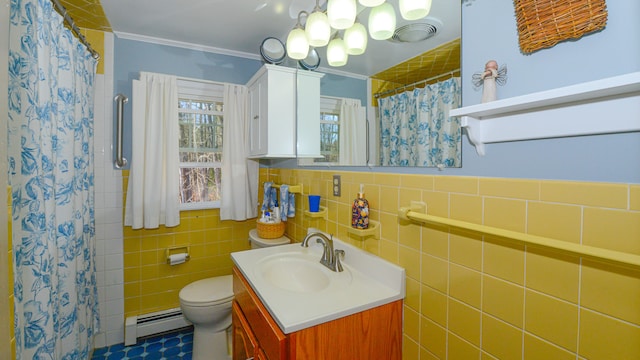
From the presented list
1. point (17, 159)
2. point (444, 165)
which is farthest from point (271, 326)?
point (17, 159)

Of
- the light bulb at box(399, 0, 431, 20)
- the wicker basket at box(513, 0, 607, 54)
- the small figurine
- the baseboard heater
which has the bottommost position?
the baseboard heater

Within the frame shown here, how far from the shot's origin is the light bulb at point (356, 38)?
122cm

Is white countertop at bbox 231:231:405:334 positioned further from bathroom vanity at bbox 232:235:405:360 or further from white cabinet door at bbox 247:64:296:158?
white cabinet door at bbox 247:64:296:158

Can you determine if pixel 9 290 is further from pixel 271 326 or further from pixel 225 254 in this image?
pixel 225 254

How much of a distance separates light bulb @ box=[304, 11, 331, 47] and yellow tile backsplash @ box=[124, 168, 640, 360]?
657 mm

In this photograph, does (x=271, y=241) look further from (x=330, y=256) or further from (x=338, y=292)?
(x=338, y=292)

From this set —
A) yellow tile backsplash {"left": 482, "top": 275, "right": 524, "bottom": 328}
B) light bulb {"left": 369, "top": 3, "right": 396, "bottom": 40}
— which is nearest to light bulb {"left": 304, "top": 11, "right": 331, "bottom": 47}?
light bulb {"left": 369, "top": 3, "right": 396, "bottom": 40}

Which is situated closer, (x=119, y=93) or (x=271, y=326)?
(x=271, y=326)

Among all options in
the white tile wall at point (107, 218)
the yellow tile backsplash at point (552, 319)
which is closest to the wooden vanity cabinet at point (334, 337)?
the yellow tile backsplash at point (552, 319)

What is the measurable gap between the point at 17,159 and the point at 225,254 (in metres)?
1.66

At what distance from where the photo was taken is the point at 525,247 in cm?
70

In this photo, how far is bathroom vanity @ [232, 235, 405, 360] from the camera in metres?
0.87

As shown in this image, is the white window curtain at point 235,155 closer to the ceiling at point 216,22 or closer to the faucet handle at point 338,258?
the ceiling at point 216,22

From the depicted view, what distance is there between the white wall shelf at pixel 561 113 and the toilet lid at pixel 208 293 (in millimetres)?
1713
